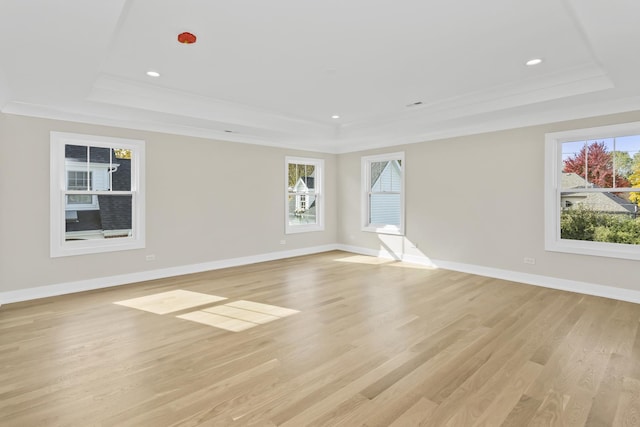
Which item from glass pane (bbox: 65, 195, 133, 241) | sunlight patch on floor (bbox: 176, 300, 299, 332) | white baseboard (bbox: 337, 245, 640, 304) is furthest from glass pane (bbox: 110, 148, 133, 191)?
white baseboard (bbox: 337, 245, 640, 304)

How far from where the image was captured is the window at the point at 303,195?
7.26m

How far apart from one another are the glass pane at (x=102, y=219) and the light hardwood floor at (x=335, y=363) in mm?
1010

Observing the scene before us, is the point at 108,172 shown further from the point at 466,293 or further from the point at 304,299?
the point at 466,293

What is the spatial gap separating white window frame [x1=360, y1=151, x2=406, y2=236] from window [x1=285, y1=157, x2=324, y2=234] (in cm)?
101

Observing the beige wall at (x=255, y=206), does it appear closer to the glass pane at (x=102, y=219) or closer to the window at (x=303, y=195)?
the window at (x=303, y=195)

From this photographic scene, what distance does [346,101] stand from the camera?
16.0ft

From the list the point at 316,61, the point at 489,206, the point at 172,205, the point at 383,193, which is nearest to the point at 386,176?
the point at 383,193

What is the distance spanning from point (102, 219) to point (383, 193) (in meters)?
5.20

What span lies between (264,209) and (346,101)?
113 inches

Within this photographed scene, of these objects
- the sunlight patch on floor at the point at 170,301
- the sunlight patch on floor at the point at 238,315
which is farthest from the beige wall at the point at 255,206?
the sunlight patch on floor at the point at 238,315

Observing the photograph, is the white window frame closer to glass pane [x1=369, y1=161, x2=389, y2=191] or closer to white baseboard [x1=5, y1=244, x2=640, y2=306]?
glass pane [x1=369, y1=161, x2=389, y2=191]

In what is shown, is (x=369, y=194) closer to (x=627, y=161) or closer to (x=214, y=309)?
(x=627, y=161)

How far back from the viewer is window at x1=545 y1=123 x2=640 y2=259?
425 cm

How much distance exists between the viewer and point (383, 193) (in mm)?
7215
